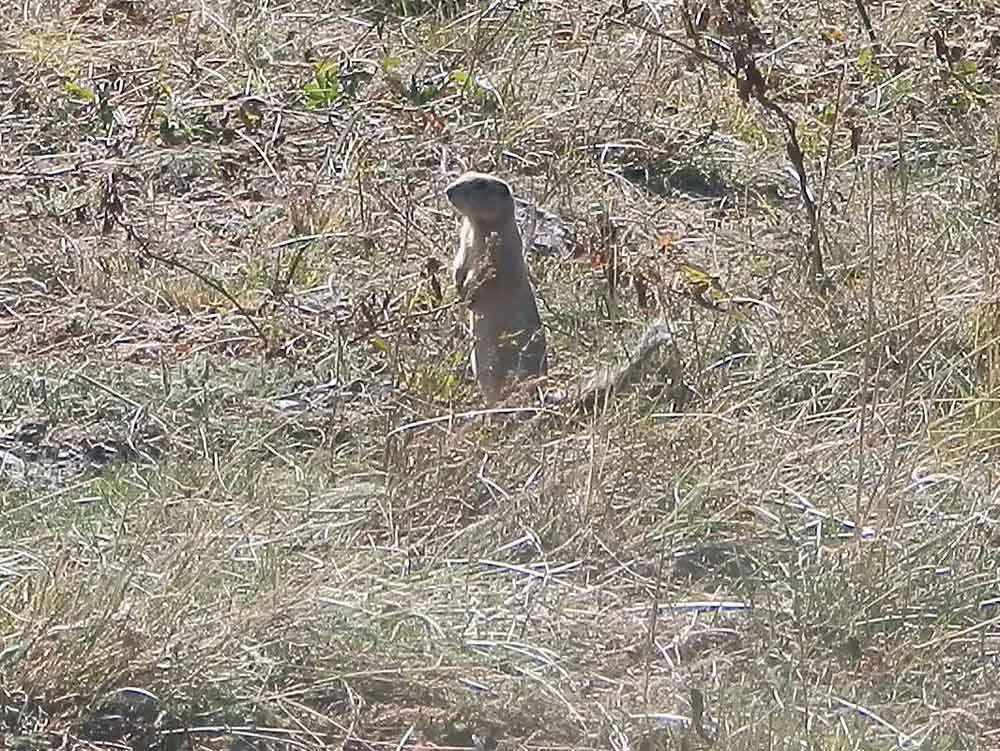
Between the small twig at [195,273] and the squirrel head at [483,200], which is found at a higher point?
the squirrel head at [483,200]

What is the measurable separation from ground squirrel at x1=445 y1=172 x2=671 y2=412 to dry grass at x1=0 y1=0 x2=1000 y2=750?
0.10m

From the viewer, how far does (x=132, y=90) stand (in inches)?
305

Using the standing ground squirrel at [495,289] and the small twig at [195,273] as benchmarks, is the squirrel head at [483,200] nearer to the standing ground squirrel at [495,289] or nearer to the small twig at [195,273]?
the standing ground squirrel at [495,289]

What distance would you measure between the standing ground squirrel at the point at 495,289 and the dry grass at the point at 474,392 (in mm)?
120

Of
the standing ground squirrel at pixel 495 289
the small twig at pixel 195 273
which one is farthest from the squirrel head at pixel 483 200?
the small twig at pixel 195 273

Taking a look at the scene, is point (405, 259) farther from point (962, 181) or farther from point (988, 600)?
point (988, 600)

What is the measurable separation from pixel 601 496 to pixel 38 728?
4.83 feet

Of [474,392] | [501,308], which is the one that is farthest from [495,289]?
[474,392]

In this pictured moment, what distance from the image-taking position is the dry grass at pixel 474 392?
3904 mm

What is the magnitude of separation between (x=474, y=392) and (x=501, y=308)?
12.0 inches

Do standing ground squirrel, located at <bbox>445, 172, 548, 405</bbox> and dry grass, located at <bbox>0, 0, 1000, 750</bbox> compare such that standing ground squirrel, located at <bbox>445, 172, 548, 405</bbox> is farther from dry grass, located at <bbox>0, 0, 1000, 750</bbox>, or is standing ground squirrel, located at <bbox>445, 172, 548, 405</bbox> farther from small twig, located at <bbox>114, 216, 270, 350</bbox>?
small twig, located at <bbox>114, 216, 270, 350</bbox>

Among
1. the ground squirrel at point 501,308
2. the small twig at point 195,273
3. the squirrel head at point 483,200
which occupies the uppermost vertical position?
the squirrel head at point 483,200

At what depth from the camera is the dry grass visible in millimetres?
3904

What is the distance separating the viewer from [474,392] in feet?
18.1
